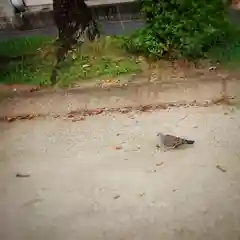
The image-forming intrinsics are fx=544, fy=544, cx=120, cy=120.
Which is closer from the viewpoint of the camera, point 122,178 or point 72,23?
point 122,178

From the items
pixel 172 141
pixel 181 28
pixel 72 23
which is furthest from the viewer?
pixel 72 23

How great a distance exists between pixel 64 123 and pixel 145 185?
1.73m

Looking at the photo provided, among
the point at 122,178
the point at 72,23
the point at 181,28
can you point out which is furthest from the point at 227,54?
the point at 122,178

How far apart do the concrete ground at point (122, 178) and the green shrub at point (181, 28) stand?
4.40 ft

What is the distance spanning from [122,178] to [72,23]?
4127 mm

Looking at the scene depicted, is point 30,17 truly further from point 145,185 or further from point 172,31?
point 145,185

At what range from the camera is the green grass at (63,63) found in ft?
22.7

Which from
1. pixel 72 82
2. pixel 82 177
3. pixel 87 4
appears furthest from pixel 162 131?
pixel 87 4

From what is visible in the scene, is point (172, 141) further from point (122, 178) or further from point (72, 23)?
point (72, 23)

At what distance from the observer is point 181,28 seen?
6.92m

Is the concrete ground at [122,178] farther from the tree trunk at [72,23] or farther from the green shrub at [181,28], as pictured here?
the tree trunk at [72,23]

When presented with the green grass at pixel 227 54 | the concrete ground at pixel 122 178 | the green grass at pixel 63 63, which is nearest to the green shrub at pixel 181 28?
the green grass at pixel 227 54

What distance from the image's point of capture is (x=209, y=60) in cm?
701

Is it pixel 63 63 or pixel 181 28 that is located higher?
pixel 181 28
